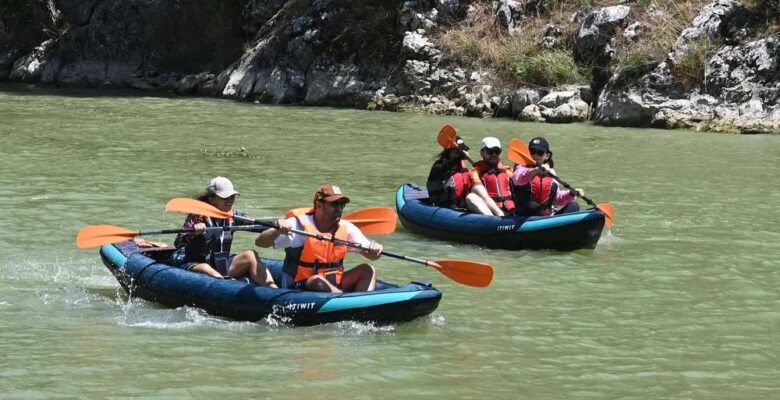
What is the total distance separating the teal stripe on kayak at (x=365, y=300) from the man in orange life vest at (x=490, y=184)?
11.6 feet

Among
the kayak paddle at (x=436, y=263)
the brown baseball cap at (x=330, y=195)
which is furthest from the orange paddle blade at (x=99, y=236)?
the brown baseball cap at (x=330, y=195)

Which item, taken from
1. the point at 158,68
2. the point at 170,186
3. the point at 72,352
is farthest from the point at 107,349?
the point at 158,68

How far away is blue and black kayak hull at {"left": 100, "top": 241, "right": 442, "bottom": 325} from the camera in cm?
718

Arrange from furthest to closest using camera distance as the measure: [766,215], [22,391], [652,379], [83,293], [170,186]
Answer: [170,186], [766,215], [83,293], [652,379], [22,391]

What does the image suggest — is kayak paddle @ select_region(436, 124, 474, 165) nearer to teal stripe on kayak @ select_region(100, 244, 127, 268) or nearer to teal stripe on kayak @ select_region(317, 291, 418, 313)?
teal stripe on kayak @ select_region(100, 244, 127, 268)

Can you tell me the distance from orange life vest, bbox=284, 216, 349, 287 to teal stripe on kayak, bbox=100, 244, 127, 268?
1.47m

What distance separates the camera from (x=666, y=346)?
706 cm

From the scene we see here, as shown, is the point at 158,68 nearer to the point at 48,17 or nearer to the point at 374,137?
the point at 48,17

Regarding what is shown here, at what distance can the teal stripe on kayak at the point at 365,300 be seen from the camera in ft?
23.5

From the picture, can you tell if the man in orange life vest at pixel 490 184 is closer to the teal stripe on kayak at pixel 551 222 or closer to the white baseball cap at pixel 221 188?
the teal stripe on kayak at pixel 551 222

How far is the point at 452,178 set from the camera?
35.7ft

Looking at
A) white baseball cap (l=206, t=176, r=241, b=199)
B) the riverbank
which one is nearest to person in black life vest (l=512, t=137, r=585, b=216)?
white baseball cap (l=206, t=176, r=241, b=199)

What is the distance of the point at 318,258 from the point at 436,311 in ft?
3.03

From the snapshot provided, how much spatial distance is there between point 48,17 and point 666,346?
27.9 m
